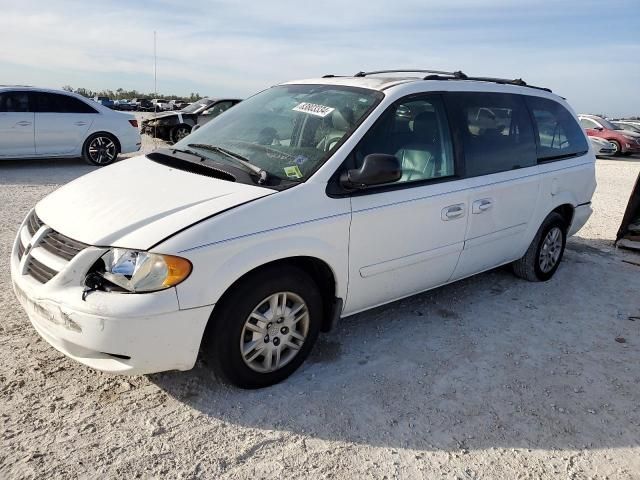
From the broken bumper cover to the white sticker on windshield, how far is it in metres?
1.56

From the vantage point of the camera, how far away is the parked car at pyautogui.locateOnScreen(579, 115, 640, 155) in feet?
65.2

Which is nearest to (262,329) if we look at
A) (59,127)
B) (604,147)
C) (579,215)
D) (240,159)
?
(240,159)

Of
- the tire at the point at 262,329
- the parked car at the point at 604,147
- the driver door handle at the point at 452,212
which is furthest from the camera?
the parked car at the point at 604,147

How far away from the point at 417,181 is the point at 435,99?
68 cm

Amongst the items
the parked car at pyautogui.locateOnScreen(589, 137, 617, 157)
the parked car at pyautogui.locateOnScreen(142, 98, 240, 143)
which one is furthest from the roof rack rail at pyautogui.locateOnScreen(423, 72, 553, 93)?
the parked car at pyautogui.locateOnScreen(589, 137, 617, 157)

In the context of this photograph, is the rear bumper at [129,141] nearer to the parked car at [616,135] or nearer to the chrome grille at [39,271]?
the chrome grille at [39,271]

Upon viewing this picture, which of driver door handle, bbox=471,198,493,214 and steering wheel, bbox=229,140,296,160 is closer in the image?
steering wheel, bbox=229,140,296,160

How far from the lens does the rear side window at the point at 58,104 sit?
9.97 meters

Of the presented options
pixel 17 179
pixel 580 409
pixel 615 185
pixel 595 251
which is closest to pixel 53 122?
pixel 17 179

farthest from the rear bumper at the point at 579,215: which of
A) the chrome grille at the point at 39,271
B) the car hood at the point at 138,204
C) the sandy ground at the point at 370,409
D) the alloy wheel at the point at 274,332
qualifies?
the chrome grille at the point at 39,271

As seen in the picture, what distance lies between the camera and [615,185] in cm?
1216

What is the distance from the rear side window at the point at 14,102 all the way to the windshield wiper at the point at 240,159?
7617mm

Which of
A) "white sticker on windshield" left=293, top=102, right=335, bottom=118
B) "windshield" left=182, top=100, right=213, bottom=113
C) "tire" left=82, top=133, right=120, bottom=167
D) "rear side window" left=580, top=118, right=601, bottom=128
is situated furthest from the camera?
"rear side window" left=580, top=118, right=601, bottom=128

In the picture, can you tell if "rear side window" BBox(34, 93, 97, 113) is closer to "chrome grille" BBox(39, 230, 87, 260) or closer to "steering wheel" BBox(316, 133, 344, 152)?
"chrome grille" BBox(39, 230, 87, 260)
